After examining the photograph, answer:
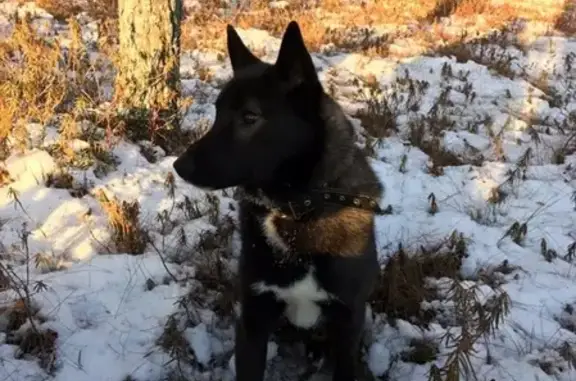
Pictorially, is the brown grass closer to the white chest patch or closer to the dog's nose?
the white chest patch

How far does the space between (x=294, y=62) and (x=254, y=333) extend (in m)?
1.19

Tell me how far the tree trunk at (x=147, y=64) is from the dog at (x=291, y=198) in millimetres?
2149

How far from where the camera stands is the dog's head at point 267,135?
251 centimetres

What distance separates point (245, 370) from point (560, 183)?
10.4ft

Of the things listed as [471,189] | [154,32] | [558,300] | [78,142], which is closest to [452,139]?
[471,189]

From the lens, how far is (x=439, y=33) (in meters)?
8.80

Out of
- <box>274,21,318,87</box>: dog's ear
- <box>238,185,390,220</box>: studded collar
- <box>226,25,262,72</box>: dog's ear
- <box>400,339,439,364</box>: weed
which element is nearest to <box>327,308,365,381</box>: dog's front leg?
<box>400,339,439,364</box>: weed

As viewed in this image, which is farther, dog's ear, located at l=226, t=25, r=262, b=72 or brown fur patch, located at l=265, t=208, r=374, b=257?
dog's ear, located at l=226, t=25, r=262, b=72

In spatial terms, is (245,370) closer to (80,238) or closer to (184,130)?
(80,238)

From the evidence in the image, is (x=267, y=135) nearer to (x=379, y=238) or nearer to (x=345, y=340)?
(x=345, y=340)

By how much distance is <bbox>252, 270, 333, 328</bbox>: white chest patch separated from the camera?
2652mm

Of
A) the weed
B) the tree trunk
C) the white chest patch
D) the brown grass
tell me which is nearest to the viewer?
the white chest patch

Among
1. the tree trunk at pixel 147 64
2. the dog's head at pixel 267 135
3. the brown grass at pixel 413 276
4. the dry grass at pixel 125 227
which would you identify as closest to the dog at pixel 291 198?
the dog's head at pixel 267 135

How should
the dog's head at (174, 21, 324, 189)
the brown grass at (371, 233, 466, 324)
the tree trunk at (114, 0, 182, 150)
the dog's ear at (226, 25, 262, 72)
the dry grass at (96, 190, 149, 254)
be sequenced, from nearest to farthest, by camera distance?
the dog's head at (174, 21, 324, 189), the dog's ear at (226, 25, 262, 72), the brown grass at (371, 233, 466, 324), the dry grass at (96, 190, 149, 254), the tree trunk at (114, 0, 182, 150)
